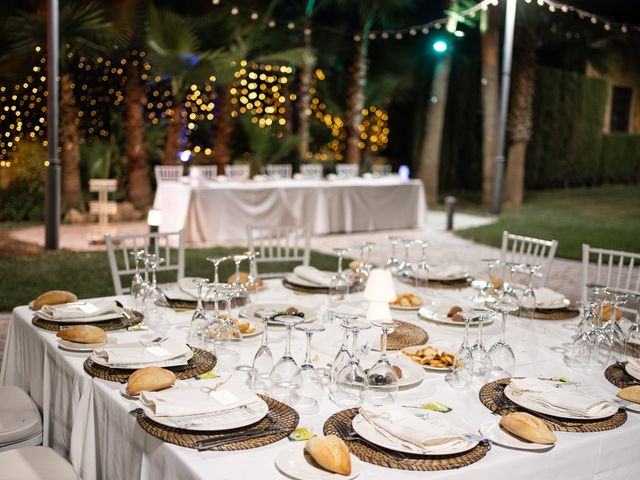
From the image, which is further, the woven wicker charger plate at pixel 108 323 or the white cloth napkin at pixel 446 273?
the white cloth napkin at pixel 446 273

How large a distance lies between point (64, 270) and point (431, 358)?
5.49 meters

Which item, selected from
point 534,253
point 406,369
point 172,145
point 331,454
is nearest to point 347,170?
point 172,145

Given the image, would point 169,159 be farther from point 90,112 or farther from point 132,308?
point 132,308

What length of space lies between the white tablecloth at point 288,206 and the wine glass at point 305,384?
6.75 m

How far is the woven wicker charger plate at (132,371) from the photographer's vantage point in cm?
222

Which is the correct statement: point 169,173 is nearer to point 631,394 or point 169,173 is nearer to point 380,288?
point 380,288

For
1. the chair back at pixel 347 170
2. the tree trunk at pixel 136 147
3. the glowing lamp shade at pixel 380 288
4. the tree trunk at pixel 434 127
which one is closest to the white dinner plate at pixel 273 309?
the glowing lamp shade at pixel 380 288

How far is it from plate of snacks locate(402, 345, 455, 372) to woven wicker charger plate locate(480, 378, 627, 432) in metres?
0.17

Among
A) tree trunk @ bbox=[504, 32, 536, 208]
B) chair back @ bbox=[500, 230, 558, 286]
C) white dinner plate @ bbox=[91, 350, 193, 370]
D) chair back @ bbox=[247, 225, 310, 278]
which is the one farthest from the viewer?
tree trunk @ bbox=[504, 32, 536, 208]

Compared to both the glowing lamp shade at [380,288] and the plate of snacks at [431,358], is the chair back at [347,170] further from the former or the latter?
the plate of snacks at [431,358]

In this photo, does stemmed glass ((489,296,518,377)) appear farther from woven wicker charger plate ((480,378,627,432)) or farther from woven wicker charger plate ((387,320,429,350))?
woven wicker charger plate ((387,320,429,350))

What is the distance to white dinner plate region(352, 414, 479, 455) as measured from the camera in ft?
5.79

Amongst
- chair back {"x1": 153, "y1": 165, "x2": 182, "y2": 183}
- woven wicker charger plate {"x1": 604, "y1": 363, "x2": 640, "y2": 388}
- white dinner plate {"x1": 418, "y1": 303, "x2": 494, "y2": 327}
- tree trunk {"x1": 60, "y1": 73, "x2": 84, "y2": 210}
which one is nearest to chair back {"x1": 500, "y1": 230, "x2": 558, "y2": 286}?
white dinner plate {"x1": 418, "y1": 303, "x2": 494, "y2": 327}

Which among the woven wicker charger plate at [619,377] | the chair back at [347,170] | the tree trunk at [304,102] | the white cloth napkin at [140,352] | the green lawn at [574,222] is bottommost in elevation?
the green lawn at [574,222]
